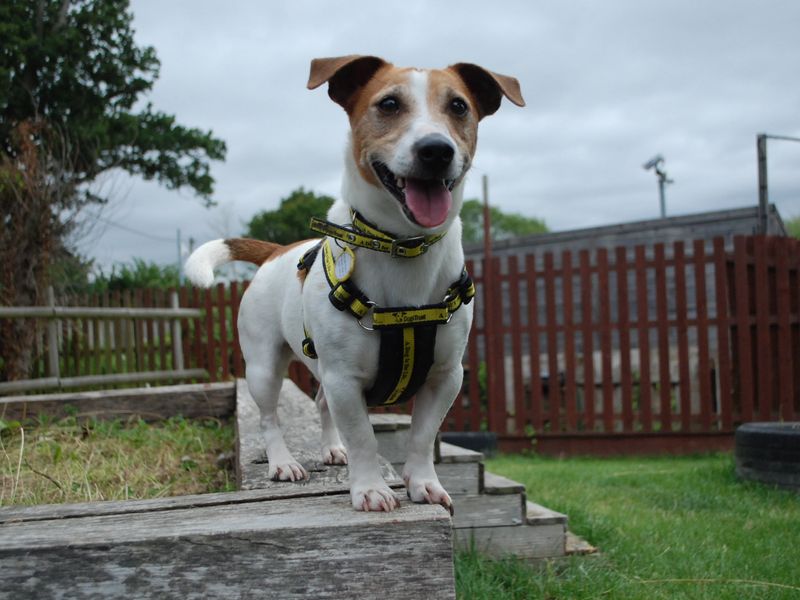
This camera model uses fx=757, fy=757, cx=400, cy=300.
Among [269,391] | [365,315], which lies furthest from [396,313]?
[269,391]

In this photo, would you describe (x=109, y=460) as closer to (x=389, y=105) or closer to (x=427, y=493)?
(x=427, y=493)

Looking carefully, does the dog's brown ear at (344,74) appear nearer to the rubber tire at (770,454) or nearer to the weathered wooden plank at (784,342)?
the rubber tire at (770,454)

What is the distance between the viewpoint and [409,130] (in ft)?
6.41

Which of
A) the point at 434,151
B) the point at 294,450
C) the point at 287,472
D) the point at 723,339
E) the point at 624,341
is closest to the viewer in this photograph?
the point at 434,151

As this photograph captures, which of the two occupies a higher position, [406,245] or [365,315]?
[406,245]

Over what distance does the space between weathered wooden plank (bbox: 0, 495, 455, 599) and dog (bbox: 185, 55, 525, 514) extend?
200mm

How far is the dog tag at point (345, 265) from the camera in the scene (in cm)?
205

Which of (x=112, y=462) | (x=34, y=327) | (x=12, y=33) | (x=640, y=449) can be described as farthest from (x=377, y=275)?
(x=12, y=33)

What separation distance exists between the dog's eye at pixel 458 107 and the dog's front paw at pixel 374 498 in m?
1.04

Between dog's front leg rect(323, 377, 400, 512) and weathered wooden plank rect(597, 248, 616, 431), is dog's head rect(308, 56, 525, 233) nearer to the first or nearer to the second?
dog's front leg rect(323, 377, 400, 512)

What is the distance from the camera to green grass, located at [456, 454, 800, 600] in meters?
3.08

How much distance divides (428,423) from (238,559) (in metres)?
0.72

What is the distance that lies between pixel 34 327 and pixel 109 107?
6.87 meters

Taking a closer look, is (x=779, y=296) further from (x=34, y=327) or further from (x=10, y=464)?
(x=34, y=327)
